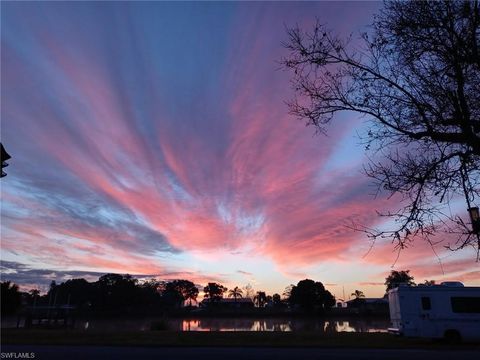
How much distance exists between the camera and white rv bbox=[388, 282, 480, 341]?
2488 cm

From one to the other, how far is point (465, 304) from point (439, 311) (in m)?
1.61

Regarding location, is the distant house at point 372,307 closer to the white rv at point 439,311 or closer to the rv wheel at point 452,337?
the rv wheel at point 452,337

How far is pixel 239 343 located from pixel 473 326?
13.5 metres

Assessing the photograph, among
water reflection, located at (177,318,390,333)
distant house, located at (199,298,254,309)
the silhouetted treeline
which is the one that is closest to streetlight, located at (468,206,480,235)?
water reflection, located at (177,318,390,333)

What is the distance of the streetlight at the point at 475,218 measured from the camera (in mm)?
7338

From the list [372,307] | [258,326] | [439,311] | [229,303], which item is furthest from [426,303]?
[229,303]

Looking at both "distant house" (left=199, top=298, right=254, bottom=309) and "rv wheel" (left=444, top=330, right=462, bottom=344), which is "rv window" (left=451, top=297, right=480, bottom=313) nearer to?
"rv wheel" (left=444, top=330, right=462, bottom=344)

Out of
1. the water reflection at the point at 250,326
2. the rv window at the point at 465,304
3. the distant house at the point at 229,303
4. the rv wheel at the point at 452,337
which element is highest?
the distant house at the point at 229,303

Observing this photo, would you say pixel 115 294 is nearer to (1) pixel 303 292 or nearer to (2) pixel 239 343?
(1) pixel 303 292

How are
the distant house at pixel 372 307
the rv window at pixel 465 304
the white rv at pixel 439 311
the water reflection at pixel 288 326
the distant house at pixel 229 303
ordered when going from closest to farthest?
the white rv at pixel 439 311 → the rv window at pixel 465 304 → the water reflection at pixel 288 326 → the distant house at pixel 372 307 → the distant house at pixel 229 303

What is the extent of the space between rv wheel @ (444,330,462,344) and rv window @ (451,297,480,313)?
1240mm

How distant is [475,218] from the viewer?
768 cm

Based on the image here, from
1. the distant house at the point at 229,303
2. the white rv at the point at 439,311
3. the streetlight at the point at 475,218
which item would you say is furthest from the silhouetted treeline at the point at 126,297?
the streetlight at the point at 475,218

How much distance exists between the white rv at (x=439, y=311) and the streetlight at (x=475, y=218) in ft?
65.2
